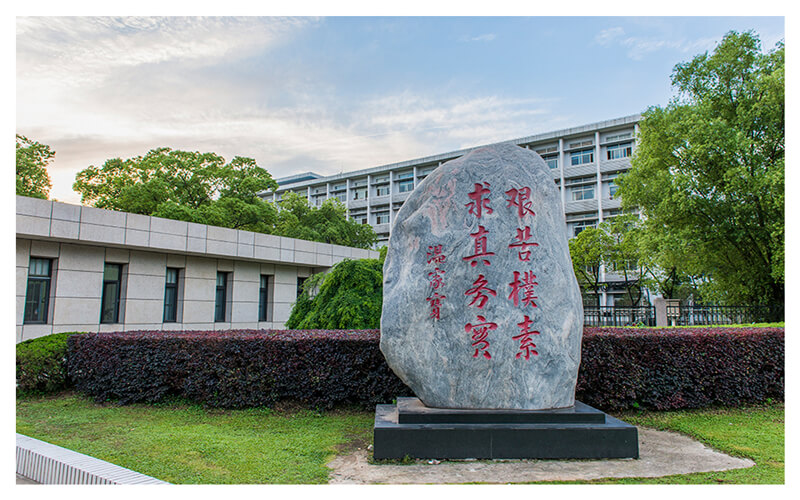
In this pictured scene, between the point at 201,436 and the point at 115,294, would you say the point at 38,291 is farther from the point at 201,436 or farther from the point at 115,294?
the point at 201,436

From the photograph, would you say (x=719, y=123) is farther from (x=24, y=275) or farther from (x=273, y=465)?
(x=24, y=275)

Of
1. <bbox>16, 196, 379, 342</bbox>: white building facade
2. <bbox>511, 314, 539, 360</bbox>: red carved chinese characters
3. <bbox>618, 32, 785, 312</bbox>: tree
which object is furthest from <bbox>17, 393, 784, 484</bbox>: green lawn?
<bbox>618, 32, 785, 312</bbox>: tree

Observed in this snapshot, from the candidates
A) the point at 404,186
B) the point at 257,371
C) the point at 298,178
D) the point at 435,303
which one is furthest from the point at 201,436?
the point at 298,178

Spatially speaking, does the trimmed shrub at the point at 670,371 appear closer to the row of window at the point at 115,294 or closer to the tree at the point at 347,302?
the tree at the point at 347,302

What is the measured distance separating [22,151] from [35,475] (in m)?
18.8

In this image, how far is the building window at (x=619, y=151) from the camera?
114 feet

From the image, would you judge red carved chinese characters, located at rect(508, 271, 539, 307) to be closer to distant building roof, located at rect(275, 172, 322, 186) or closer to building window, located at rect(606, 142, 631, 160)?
building window, located at rect(606, 142, 631, 160)

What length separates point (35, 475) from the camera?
398cm

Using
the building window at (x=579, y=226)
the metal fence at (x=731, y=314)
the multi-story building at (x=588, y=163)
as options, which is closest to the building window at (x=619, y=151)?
the multi-story building at (x=588, y=163)

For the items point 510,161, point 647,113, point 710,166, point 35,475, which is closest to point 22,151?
point 35,475

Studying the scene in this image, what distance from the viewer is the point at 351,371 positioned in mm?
6266

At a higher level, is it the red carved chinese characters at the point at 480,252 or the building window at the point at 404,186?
the building window at the point at 404,186

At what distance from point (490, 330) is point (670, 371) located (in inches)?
125

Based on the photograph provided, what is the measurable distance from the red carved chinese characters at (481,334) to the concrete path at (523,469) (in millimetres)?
919
